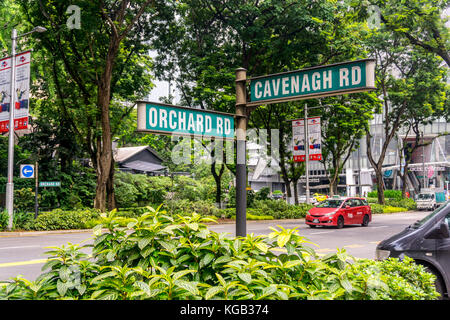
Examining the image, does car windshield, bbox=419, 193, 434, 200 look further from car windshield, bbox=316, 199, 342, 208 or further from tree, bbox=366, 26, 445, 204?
car windshield, bbox=316, 199, 342, 208

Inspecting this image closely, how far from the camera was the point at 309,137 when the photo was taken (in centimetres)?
2758

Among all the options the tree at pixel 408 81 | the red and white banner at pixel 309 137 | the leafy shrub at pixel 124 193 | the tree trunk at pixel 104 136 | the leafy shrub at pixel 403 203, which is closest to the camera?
the tree trunk at pixel 104 136

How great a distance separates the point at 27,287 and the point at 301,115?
29758 mm

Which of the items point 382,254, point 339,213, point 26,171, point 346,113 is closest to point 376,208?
point 346,113

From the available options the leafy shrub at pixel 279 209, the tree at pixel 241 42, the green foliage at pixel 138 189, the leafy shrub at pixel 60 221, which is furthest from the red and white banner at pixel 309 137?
the leafy shrub at pixel 60 221

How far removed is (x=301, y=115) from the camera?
3169 centimetres

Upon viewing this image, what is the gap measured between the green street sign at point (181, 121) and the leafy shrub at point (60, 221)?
17.2m

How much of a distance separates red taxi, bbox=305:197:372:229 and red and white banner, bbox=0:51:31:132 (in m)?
14.6

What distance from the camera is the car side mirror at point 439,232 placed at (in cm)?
621

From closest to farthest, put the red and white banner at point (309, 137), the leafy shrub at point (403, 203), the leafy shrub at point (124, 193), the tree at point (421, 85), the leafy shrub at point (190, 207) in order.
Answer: the red and white banner at point (309, 137) → the leafy shrub at point (190, 207) → the leafy shrub at point (124, 193) → the tree at point (421, 85) → the leafy shrub at point (403, 203)

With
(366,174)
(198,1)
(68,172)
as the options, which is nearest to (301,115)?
(198,1)

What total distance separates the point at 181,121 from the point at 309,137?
2397 cm

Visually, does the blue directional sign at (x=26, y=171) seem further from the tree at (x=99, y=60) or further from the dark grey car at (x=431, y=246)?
the dark grey car at (x=431, y=246)

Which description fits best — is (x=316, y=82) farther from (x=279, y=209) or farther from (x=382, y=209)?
(x=382, y=209)
